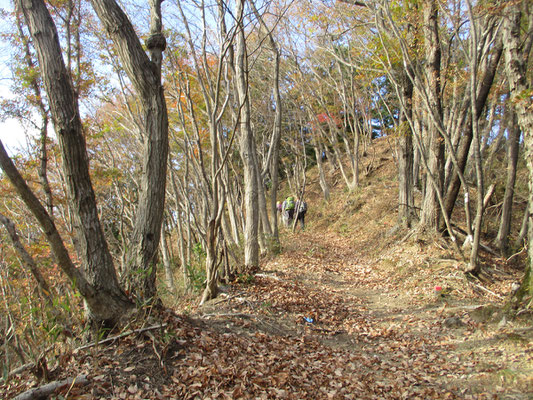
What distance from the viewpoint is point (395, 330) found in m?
5.60

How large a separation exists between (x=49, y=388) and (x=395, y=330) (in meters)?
4.74

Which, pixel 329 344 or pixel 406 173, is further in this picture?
pixel 406 173

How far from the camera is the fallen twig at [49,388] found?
2703mm

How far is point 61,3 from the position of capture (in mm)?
9141

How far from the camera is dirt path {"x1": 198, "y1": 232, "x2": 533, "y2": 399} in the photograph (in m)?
3.83

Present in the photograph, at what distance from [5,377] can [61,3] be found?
9.67 m

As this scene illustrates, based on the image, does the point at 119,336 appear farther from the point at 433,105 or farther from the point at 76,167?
the point at 433,105

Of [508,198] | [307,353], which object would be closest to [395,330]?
[307,353]

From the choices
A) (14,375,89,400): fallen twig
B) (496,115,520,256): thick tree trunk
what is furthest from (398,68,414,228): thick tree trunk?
(14,375,89,400): fallen twig

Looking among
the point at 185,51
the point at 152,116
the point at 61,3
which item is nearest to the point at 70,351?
the point at 152,116

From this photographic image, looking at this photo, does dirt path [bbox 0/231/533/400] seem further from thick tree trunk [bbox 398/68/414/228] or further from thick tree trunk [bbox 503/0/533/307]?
thick tree trunk [bbox 398/68/414/228]

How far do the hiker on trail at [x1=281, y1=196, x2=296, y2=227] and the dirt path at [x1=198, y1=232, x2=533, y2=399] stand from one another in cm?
763

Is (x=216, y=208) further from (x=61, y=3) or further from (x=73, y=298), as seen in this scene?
(x=61, y=3)

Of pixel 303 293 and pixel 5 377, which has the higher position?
pixel 5 377
